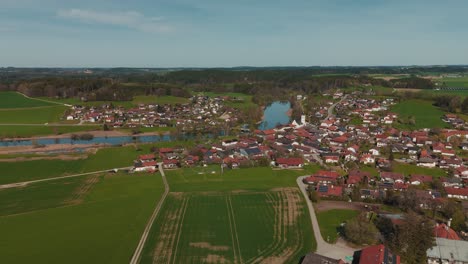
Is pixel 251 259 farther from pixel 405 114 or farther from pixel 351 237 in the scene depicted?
pixel 405 114

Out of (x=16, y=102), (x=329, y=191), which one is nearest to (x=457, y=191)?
(x=329, y=191)

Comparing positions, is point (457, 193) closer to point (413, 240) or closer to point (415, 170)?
point (415, 170)

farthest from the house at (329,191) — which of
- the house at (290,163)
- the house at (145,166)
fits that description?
the house at (145,166)

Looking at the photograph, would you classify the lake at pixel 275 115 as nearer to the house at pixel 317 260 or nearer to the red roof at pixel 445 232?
the red roof at pixel 445 232

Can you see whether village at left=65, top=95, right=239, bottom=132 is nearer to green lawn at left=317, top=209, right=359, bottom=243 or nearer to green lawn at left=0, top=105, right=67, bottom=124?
green lawn at left=0, top=105, right=67, bottom=124

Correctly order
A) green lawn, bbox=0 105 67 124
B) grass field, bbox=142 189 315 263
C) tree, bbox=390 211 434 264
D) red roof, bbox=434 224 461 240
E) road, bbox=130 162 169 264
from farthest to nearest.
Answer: green lawn, bbox=0 105 67 124
red roof, bbox=434 224 461 240
grass field, bbox=142 189 315 263
road, bbox=130 162 169 264
tree, bbox=390 211 434 264

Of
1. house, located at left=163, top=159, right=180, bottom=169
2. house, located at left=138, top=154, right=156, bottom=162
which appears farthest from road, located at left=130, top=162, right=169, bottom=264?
house, located at left=138, top=154, right=156, bottom=162
